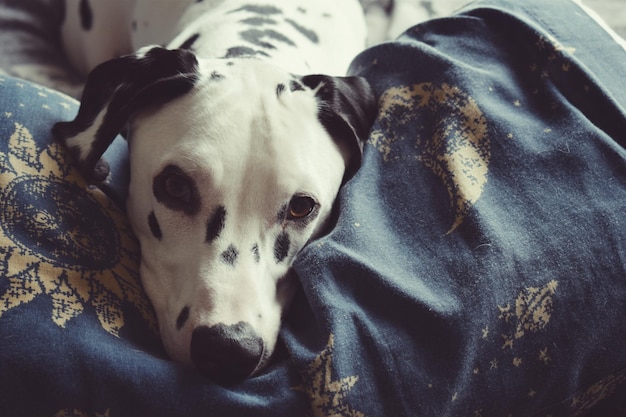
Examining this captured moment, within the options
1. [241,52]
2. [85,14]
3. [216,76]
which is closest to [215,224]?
[216,76]

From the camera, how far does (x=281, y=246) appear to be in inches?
52.5

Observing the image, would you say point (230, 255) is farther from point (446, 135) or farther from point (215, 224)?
point (446, 135)

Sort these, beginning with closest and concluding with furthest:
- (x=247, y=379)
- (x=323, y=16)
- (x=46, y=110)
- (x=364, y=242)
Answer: (x=247, y=379)
(x=364, y=242)
(x=46, y=110)
(x=323, y=16)

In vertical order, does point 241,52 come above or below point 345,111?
below

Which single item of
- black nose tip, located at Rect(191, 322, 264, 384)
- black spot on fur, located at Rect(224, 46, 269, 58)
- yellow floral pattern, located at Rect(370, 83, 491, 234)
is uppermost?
yellow floral pattern, located at Rect(370, 83, 491, 234)

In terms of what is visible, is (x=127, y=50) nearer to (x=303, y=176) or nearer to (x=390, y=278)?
(x=303, y=176)

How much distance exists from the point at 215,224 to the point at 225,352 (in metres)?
→ 0.28

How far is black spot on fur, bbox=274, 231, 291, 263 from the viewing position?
1324 millimetres

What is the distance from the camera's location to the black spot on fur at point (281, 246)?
4.34 ft

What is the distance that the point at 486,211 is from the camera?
1.25m

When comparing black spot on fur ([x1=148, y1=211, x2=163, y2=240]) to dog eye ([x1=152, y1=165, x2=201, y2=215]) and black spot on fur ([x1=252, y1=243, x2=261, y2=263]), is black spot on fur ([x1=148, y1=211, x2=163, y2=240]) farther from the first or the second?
black spot on fur ([x1=252, y1=243, x2=261, y2=263])

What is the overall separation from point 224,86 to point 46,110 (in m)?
0.39

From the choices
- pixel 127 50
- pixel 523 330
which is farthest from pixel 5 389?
pixel 127 50

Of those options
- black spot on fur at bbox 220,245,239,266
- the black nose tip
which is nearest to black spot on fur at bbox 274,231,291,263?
black spot on fur at bbox 220,245,239,266
